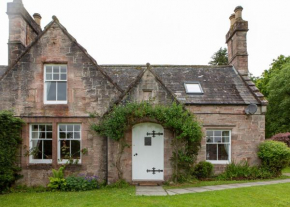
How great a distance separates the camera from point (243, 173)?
12.0 meters

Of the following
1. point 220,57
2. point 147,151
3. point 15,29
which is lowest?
point 147,151

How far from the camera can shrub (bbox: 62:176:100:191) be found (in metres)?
10.0

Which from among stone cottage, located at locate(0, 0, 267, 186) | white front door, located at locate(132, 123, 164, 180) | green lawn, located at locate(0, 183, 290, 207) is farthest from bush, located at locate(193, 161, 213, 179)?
green lawn, located at locate(0, 183, 290, 207)

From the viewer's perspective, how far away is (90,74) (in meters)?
11.1

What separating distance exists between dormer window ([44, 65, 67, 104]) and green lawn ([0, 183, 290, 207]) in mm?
4108

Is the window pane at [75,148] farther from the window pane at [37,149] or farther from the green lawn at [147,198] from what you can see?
the green lawn at [147,198]

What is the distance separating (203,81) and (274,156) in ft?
18.0

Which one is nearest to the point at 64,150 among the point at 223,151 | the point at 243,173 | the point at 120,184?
the point at 120,184

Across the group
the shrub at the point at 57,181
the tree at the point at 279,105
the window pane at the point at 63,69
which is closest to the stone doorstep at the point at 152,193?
the shrub at the point at 57,181

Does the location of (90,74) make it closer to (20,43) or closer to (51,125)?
(51,125)

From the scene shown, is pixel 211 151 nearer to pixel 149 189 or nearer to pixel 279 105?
pixel 149 189

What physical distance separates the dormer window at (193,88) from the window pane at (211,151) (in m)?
2.97

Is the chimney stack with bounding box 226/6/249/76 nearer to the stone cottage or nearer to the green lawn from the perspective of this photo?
the stone cottage

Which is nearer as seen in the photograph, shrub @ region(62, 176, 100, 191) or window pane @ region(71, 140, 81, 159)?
shrub @ region(62, 176, 100, 191)
